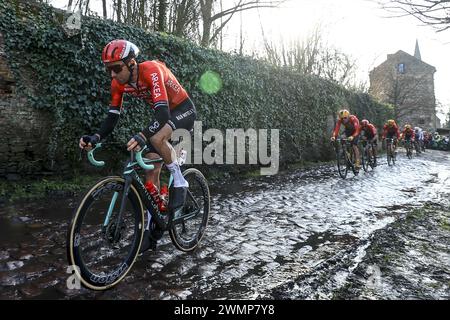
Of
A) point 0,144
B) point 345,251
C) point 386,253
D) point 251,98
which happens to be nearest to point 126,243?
point 345,251

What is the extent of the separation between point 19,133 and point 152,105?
4.78m

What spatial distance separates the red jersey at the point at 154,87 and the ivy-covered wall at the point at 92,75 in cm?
432

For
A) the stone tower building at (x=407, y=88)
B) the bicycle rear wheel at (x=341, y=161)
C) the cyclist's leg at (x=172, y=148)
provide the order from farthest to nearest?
the stone tower building at (x=407, y=88), the bicycle rear wheel at (x=341, y=161), the cyclist's leg at (x=172, y=148)

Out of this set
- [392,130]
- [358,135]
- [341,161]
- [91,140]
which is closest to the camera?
[91,140]

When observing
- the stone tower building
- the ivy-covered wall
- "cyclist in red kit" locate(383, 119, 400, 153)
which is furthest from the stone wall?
the stone tower building

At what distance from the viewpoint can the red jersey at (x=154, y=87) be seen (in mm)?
3273

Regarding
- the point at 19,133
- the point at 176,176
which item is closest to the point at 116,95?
the point at 176,176

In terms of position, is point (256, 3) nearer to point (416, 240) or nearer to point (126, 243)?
point (416, 240)

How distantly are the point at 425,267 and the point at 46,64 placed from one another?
7435 mm

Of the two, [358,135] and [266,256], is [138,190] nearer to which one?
[266,256]

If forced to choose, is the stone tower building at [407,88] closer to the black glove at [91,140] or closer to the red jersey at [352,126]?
the red jersey at [352,126]

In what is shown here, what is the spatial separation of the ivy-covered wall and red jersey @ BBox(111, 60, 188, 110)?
4324mm

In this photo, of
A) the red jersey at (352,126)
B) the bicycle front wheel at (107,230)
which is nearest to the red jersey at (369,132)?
the red jersey at (352,126)

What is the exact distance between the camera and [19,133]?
6895mm
